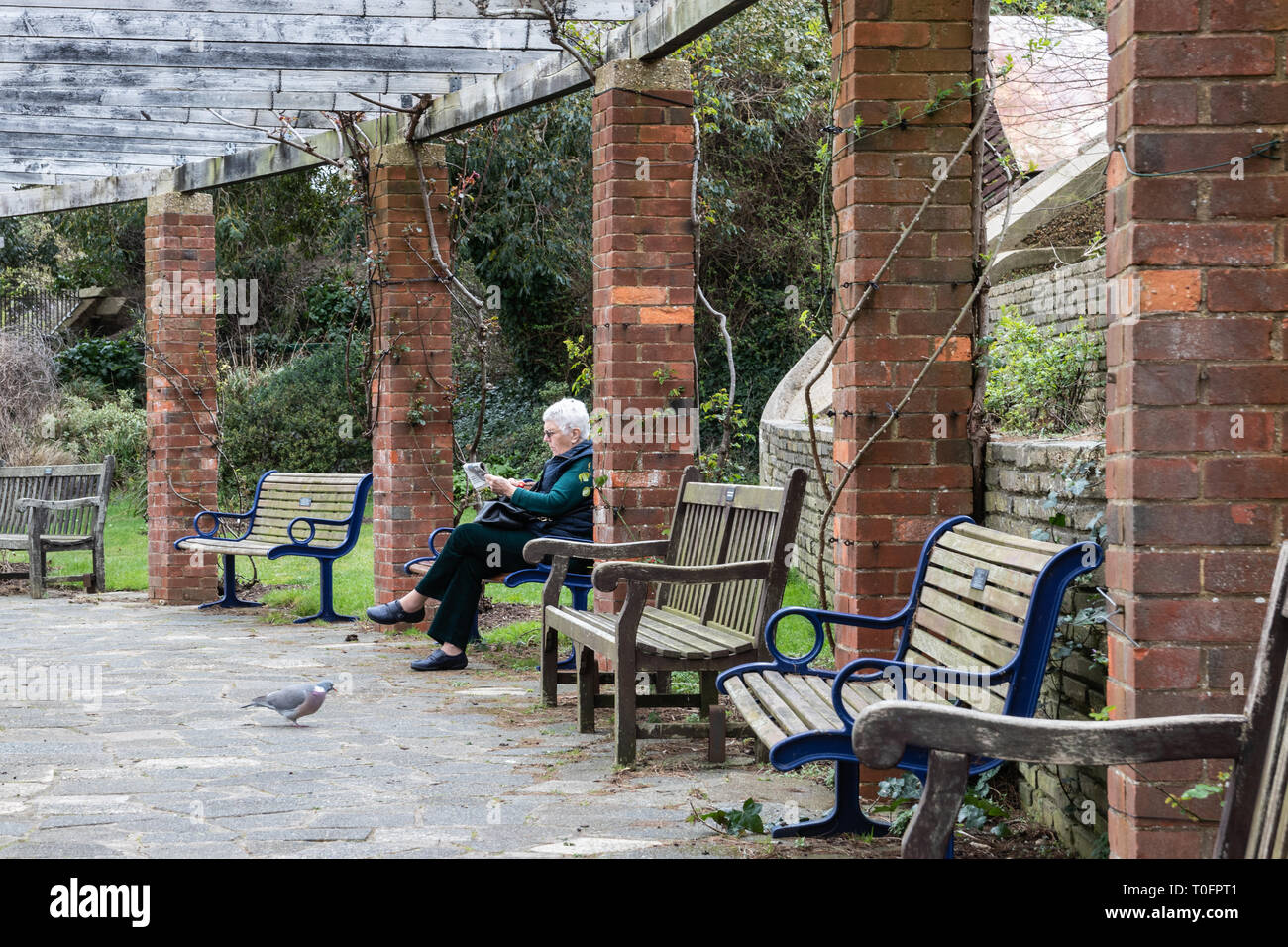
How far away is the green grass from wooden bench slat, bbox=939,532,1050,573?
2.69 metres

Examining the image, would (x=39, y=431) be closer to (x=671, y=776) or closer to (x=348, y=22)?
(x=348, y=22)

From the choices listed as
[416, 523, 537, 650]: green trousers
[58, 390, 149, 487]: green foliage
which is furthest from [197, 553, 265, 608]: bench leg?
[58, 390, 149, 487]: green foliage

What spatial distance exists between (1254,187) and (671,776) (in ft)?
9.21

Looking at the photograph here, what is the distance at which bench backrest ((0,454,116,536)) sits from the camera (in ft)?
38.7

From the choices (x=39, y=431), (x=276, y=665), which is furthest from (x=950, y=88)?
(x=39, y=431)

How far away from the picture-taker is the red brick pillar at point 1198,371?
2992mm

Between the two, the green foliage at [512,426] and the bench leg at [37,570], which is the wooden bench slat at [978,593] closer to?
the bench leg at [37,570]

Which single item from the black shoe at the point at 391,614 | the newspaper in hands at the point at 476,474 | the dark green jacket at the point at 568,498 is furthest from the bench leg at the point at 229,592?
the dark green jacket at the point at 568,498

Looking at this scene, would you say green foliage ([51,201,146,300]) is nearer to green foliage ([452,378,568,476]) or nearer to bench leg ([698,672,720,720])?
green foliage ([452,378,568,476])

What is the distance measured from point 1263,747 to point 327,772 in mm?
3435

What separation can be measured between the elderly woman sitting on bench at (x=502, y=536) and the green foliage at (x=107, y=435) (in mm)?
12480

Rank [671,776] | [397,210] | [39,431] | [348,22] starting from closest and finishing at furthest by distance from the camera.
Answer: [671,776], [348,22], [397,210], [39,431]

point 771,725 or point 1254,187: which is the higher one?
point 1254,187
